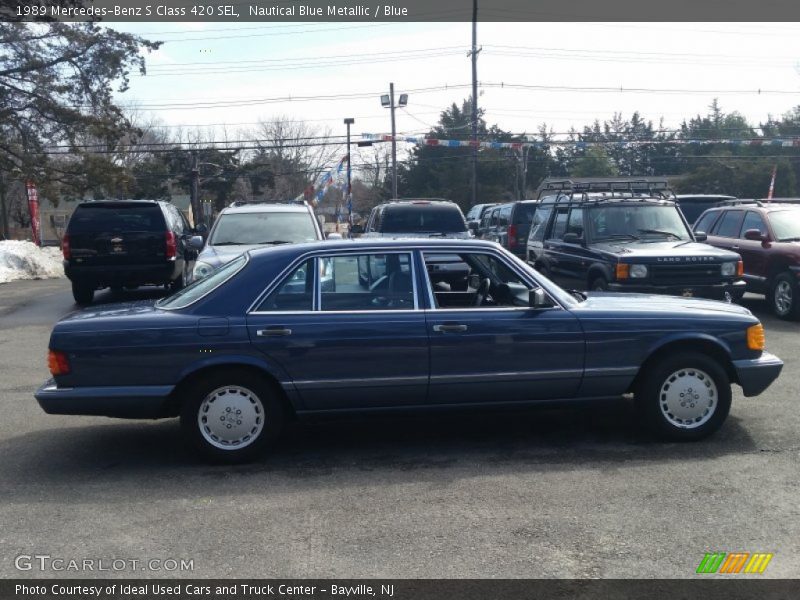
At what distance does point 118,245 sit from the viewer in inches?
581

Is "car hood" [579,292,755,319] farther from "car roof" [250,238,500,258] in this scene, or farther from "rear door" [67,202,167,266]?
"rear door" [67,202,167,266]

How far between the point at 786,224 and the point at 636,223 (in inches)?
116

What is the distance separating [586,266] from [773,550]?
7501 millimetres

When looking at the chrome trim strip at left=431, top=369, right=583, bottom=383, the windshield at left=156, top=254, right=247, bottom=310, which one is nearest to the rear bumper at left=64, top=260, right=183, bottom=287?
the windshield at left=156, top=254, right=247, bottom=310

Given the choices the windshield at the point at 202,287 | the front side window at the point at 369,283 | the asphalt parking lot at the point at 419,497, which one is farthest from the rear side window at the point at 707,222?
the windshield at the point at 202,287

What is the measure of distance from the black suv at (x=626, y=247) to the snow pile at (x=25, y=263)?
52.1 ft

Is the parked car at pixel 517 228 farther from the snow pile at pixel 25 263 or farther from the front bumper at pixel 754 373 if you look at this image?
the snow pile at pixel 25 263

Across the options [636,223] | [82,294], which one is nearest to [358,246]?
[636,223]

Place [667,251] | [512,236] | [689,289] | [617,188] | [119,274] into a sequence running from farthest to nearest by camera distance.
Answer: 1. [512,236]
2. [119,274]
3. [617,188]
4. [667,251]
5. [689,289]

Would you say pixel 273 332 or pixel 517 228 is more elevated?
pixel 273 332

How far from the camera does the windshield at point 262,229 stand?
12.4 metres

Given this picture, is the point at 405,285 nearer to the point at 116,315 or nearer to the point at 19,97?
the point at 116,315

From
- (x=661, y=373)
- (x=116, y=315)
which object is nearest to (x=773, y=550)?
(x=661, y=373)

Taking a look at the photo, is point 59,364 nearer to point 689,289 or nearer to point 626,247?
point 626,247
